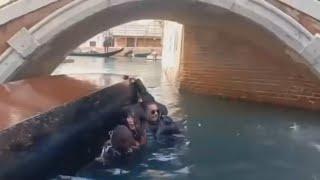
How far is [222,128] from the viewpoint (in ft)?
36.2

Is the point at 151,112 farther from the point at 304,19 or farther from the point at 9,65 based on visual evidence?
the point at 304,19

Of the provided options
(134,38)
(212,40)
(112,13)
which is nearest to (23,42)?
(112,13)

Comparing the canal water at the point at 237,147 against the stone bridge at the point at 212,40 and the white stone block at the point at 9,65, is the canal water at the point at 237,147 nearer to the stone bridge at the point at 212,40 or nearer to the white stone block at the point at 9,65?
the stone bridge at the point at 212,40

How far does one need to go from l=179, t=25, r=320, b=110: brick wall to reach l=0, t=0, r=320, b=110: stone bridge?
25 millimetres

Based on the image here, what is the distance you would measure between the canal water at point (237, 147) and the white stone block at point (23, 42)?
94.3 inches

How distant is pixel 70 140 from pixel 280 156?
4000mm

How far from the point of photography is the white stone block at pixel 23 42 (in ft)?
26.9

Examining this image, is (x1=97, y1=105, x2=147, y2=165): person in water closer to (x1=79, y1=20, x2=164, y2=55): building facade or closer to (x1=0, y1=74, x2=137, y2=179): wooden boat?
(x1=0, y1=74, x2=137, y2=179): wooden boat

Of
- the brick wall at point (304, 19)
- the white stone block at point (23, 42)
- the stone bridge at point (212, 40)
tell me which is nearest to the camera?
the white stone block at point (23, 42)

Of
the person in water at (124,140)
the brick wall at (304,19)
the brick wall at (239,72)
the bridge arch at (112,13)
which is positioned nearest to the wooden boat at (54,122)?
the person in water at (124,140)

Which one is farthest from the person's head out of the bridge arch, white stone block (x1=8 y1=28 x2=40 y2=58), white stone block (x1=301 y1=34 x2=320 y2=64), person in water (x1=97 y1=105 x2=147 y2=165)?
white stone block (x1=301 y1=34 x2=320 y2=64)

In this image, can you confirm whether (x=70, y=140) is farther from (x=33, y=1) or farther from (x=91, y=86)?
(x=33, y=1)

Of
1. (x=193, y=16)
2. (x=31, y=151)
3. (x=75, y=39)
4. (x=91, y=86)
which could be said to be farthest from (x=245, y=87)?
(x=31, y=151)

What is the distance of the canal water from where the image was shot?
778 centimetres
